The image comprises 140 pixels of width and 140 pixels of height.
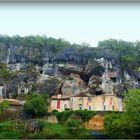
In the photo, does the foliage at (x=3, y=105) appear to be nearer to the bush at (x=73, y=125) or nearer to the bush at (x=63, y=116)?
the bush at (x=63, y=116)

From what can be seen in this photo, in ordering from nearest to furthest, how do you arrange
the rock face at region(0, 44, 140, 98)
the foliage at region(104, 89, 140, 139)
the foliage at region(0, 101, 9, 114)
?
the foliage at region(104, 89, 140, 139), the foliage at region(0, 101, 9, 114), the rock face at region(0, 44, 140, 98)

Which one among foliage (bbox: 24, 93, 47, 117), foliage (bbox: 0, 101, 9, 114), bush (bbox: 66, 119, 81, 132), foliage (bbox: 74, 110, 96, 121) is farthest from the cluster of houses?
bush (bbox: 66, 119, 81, 132)

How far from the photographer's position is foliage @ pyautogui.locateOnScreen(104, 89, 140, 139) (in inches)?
738

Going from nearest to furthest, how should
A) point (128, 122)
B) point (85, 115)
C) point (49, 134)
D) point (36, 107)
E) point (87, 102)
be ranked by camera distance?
point (128, 122), point (49, 134), point (85, 115), point (36, 107), point (87, 102)

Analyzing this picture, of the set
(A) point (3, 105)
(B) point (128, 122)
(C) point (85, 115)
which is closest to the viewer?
(B) point (128, 122)

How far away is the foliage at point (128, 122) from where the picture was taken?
738 inches

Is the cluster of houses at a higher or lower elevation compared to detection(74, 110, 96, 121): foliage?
higher

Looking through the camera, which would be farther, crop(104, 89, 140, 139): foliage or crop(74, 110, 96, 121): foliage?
crop(74, 110, 96, 121): foliage

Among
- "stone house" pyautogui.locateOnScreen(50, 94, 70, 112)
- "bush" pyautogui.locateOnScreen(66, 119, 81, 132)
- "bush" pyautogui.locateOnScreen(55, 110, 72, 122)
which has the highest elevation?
"stone house" pyautogui.locateOnScreen(50, 94, 70, 112)

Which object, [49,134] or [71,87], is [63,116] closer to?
[49,134]

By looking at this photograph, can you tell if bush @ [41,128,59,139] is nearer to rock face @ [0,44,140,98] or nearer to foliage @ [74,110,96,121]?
foliage @ [74,110,96,121]

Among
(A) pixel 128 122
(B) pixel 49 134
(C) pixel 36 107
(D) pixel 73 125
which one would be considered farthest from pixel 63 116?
(A) pixel 128 122

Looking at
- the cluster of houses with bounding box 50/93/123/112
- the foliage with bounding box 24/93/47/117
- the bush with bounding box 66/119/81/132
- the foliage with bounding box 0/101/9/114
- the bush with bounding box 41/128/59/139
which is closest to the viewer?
the bush with bounding box 41/128/59/139

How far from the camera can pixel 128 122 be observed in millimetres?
19047
